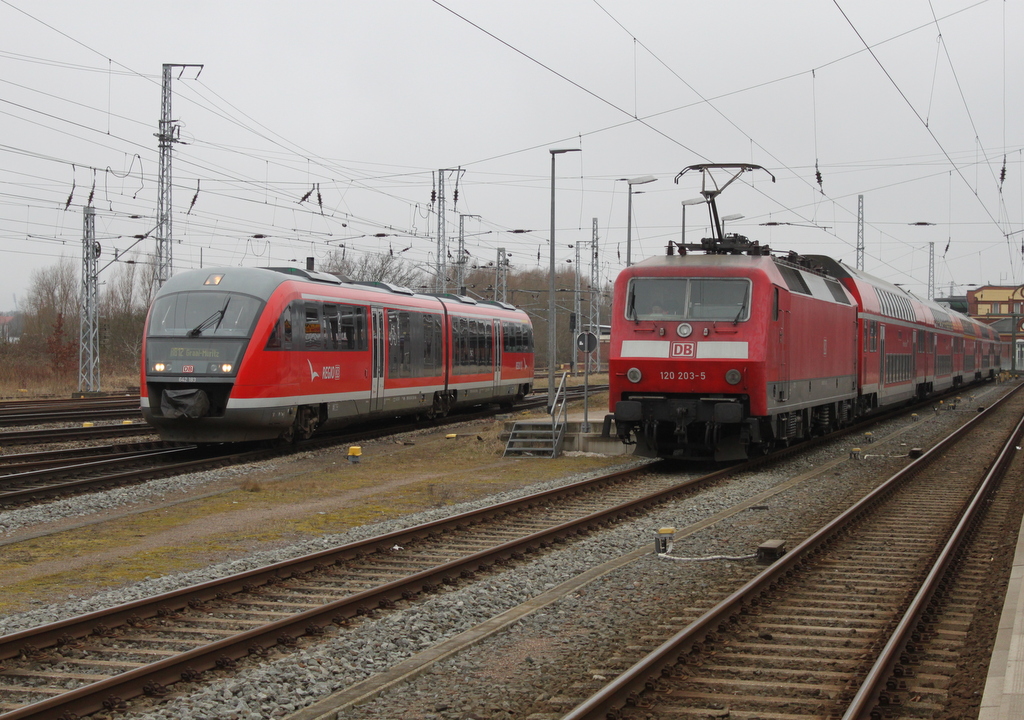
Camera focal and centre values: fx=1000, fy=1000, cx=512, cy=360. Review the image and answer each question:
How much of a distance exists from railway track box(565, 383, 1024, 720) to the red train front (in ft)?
11.9

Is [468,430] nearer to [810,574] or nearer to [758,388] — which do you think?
[758,388]

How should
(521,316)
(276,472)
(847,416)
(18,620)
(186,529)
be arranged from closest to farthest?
1. (18,620)
2. (186,529)
3. (276,472)
4. (847,416)
5. (521,316)

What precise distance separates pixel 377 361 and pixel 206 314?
5.11 metres

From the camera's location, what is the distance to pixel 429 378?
2464 cm

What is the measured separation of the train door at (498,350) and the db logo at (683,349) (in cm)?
1394

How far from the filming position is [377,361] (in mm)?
21547

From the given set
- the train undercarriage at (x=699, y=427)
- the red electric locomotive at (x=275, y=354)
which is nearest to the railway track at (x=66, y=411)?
the red electric locomotive at (x=275, y=354)

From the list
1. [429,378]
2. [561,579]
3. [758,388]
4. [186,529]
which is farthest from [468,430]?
[561,579]

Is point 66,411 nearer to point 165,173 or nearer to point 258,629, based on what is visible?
point 165,173

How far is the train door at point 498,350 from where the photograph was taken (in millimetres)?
29422

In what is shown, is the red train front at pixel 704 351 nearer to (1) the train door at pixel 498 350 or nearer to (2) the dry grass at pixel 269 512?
(2) the dry grass at pixel 269 512

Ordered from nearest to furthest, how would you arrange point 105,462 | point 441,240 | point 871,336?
point 105,462
point 871,336
point 441,240

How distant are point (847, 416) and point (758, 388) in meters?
9.22

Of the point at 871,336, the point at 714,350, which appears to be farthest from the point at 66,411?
the point at 871,336
